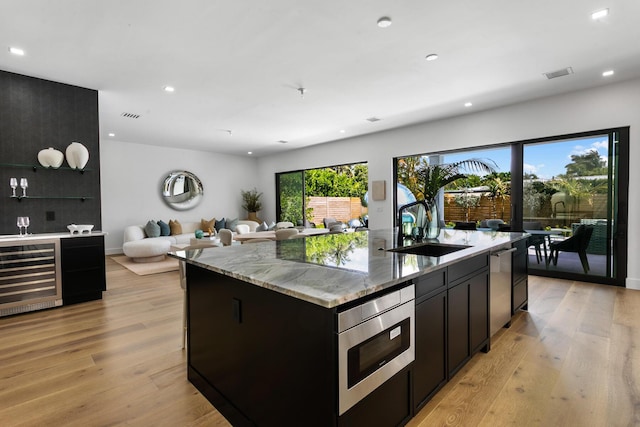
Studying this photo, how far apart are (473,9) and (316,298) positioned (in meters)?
2.77

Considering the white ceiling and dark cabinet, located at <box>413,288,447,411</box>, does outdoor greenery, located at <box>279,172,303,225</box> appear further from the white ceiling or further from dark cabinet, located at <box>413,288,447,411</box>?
dark cabinet, located at <box>413,288,447,411</box>

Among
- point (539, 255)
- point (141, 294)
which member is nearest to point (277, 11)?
point (141, 294)

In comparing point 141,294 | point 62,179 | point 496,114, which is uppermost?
point 496,114

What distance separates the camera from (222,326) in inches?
71.3

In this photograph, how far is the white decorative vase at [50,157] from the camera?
382cm

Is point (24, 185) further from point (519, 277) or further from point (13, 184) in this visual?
point (519, 277)

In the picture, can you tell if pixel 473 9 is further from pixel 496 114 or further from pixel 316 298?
pixel 496 114

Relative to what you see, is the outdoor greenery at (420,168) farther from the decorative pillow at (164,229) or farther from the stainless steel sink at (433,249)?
the decorative pillow at (164,229)

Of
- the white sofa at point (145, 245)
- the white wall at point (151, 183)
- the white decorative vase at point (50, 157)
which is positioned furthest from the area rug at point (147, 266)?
the white decorative vase at point (50, 157)

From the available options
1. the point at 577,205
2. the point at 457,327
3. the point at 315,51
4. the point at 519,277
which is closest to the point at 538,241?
the point at 577,205

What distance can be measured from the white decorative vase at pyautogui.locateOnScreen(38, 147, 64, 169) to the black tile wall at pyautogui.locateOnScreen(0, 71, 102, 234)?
0.31 feet

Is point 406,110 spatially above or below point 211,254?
above

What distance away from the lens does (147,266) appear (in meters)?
6.09

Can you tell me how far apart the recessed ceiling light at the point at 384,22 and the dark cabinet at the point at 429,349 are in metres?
2.30
